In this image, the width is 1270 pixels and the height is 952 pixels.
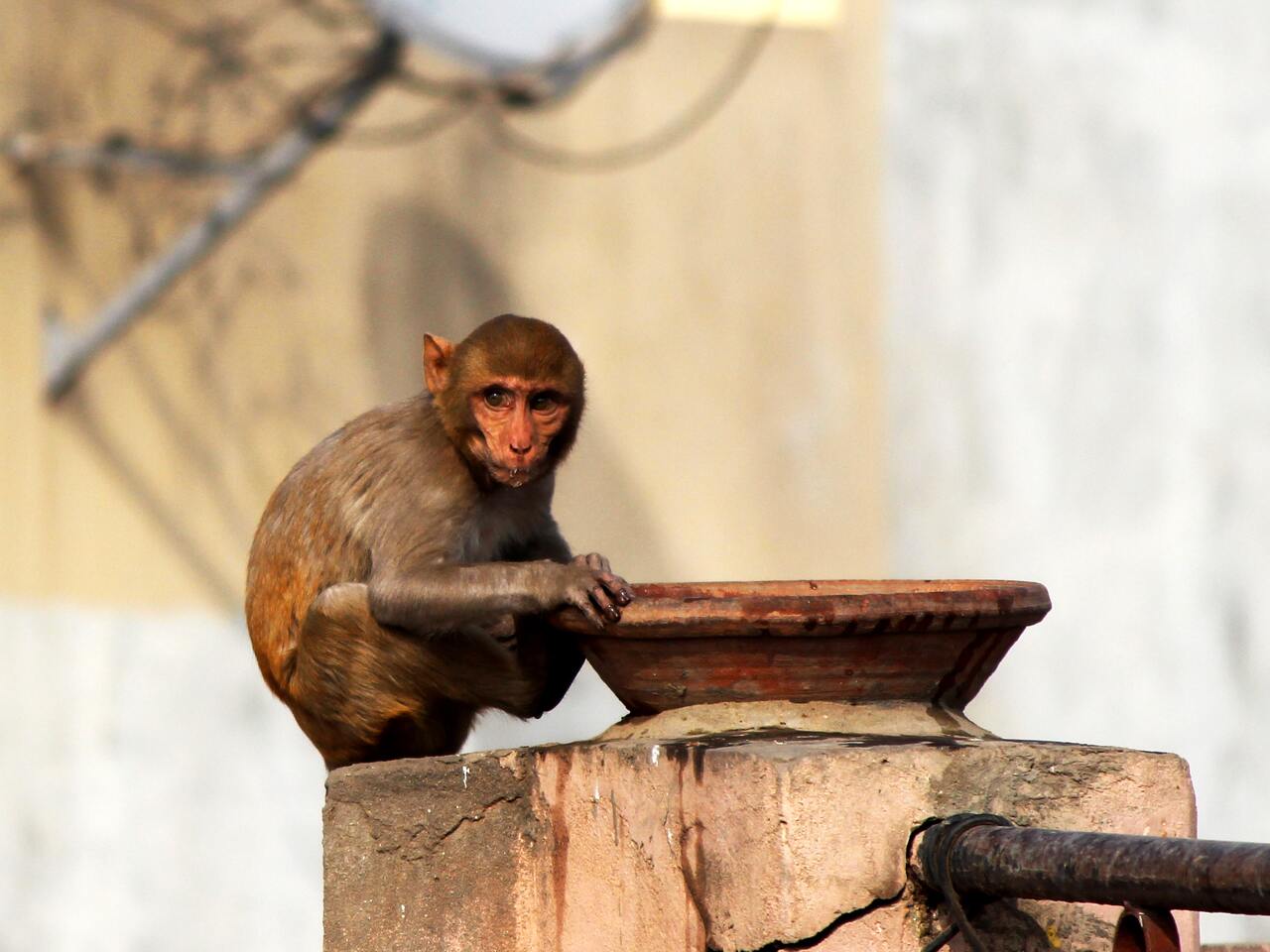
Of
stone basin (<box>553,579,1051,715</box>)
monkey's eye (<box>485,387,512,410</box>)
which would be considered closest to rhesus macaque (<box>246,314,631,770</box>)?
monkey's eye (<box>485,387,512,410</box>)

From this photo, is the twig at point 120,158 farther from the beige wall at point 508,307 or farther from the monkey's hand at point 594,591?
the monkey's hand at point 594,591

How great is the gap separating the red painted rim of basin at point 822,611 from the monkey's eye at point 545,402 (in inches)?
26.5

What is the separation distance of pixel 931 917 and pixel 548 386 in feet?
4.39

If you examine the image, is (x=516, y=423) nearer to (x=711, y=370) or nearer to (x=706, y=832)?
(x=706, y=832)

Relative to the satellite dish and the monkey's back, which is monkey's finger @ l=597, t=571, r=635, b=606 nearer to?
the monkey's back

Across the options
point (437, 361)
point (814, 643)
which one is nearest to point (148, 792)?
point (437, 361)

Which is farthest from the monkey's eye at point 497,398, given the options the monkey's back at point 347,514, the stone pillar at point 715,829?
the stone pillar at point 715,829

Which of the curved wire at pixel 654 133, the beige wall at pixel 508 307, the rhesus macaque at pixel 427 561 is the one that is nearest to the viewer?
the rhesus macaque at pixel 427 561

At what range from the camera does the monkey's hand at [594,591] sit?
3.08m

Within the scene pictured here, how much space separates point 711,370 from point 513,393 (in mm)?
6508

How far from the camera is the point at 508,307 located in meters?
9.73

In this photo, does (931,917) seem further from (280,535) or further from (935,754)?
(280,535)

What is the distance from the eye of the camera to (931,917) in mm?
2701

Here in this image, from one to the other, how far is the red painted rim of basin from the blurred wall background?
20.4 ft
